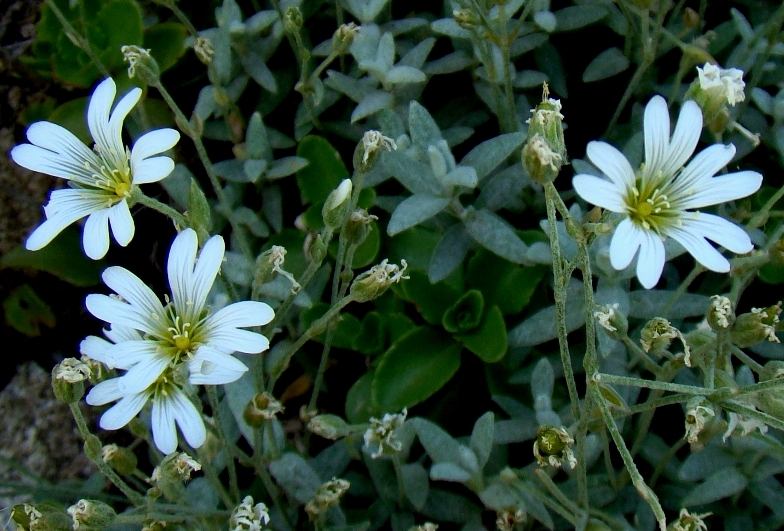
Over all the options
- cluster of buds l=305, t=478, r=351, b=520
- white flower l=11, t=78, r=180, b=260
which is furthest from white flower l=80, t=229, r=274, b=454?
cluster of buds l=305, t=478, r=351, b=520

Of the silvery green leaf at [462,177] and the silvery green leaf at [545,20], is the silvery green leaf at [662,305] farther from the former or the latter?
the silvery green leaf at [545,20]

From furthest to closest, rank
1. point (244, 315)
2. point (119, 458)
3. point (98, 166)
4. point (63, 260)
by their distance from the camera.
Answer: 1. point (63, 260)
2. point (98, 166)
3. point (119, 458)
4. point (244, 315)

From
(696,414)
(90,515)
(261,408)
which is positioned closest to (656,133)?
(696,414)

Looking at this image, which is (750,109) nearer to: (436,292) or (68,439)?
(436,292)

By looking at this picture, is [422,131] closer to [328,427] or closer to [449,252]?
[449,252]

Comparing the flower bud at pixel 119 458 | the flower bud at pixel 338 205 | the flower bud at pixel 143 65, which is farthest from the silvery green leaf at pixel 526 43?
the flower bud at pixel 119 458

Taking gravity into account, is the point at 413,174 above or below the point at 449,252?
above

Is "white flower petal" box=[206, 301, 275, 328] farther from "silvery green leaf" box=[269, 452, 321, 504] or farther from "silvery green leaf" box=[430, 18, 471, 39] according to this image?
"silvery green leaf" box=[430, 18, 471, 39]

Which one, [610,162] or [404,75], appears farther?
[404,75]
